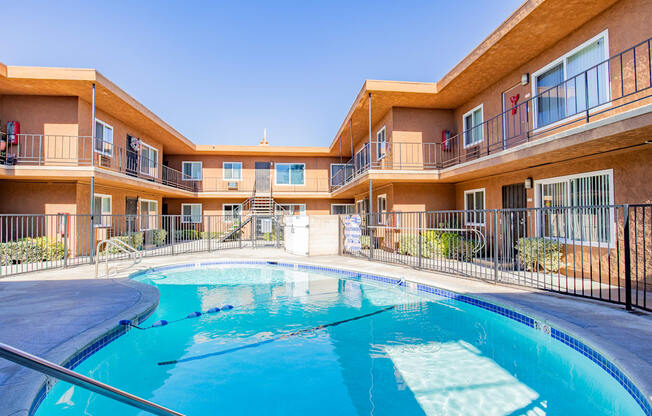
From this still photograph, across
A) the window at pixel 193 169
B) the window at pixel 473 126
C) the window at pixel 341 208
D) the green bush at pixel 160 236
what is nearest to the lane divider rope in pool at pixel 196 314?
the window at pixel 473 126

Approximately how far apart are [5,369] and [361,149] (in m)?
16.9

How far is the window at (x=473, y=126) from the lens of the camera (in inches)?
467

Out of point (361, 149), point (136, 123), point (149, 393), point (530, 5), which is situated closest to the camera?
point (149, 393)

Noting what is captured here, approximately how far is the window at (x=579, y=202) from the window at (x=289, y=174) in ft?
51.9

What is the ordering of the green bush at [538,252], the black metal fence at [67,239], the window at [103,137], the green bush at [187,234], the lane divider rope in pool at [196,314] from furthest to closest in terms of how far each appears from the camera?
the green bush at [187,234], the window at [103,137], the black metal fence at [67,239], the green bush at [538,252], the lane divider rope in pool at [196,314]

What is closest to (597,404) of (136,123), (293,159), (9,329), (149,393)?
(149,393)

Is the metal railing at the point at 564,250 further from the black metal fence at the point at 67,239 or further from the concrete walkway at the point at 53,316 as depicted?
the black metal fence at the point at 67,239

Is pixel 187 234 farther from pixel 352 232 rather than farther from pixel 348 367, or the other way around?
pixel 348 367

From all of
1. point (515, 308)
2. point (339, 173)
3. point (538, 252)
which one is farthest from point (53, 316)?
point (339, 173)

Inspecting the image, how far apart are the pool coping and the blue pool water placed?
101 mm

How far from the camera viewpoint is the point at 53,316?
4613 mm

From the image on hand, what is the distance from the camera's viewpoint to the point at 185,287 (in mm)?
8117

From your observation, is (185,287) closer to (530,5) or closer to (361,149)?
(530,5)

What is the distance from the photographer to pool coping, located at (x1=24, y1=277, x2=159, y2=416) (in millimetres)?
2772
